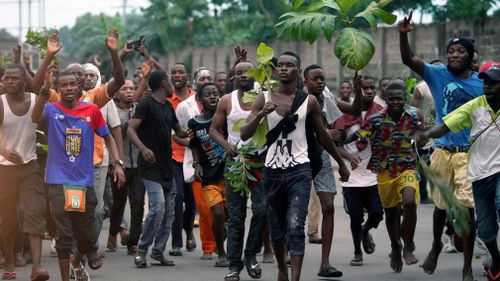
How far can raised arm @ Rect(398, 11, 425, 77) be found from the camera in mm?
10375

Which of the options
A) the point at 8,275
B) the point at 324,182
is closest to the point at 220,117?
the point at 324,182

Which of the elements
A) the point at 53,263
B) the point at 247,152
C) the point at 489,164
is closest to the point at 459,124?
the point at 489,164

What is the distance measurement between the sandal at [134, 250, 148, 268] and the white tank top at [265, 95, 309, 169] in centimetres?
249

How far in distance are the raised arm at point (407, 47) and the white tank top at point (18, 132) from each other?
10.9ft

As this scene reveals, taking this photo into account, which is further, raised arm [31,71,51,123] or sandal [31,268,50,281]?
sandal [31,268,50,281]

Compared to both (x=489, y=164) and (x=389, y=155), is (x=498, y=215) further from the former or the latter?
(x=389, y=155)

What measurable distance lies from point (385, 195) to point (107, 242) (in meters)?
3.67

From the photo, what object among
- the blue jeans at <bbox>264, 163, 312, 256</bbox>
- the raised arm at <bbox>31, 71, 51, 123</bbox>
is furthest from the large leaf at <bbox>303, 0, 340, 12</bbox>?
the raised arm at <bbox>31, 71, 51, 123</bbox>

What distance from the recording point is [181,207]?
13820mm

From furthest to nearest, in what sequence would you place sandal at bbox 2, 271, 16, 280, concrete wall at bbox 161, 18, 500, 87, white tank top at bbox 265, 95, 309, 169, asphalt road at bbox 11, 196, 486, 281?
concrete wall at bbox 161, 18, 500, 87
asphalt road at bbox 11, 196, 486, 281
sandal at bbox 2, 271, 16, 280
white tank top at bbox 265, 95, 309, 169

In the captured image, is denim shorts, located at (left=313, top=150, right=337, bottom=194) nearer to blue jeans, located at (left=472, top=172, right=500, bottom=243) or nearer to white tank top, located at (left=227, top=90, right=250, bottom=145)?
white tank top, located at (left=227, top=90, right=250, bottom=145)

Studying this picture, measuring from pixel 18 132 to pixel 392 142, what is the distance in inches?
136

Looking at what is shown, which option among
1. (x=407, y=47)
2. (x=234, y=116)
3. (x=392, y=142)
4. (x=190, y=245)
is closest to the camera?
(x=407, y=47)

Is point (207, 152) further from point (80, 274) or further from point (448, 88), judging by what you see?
point (448, 88)
